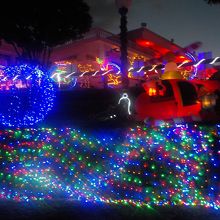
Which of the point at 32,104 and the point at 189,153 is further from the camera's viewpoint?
the point at 32,104

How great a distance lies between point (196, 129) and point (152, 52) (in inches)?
1044

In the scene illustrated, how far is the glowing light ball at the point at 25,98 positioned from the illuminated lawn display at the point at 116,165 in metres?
2.53

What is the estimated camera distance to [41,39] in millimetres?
18828

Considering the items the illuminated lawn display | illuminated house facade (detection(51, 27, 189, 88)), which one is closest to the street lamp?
the illuminated lawn display

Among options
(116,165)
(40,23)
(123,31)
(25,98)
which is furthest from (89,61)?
(116,165)

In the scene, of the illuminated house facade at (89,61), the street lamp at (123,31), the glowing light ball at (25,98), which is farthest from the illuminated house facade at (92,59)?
the glowing light ball at (25,98)

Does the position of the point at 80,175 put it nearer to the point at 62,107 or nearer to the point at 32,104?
the point at 32,104

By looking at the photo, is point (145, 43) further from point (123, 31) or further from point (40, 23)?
point (123, 31)

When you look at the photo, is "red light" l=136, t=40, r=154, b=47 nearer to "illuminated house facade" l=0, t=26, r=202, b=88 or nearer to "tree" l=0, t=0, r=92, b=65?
"illuminated house facade" l=0, t=26, r=202, b=88

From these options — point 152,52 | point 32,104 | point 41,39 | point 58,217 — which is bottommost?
point 58,217

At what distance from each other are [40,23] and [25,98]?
35.2ft

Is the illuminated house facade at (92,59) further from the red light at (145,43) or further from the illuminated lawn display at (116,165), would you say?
the illuminated lawn display at (116,165)

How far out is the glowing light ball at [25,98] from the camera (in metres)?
7.92

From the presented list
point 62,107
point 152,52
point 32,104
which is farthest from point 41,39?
point 152,52
